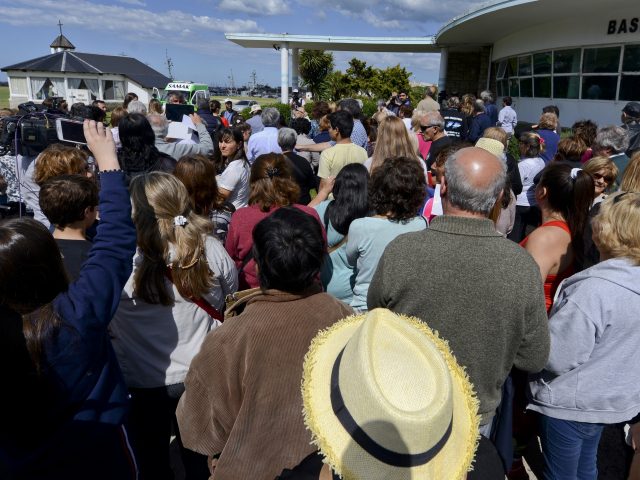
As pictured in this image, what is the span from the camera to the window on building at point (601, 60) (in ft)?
41.4

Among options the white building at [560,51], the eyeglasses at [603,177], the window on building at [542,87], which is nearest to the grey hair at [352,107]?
the eyeglasses at [603,177]

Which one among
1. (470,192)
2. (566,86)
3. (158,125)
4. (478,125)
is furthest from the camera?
(566,86)

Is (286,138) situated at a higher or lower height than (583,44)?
lower

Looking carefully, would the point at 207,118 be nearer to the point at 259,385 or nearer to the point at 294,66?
the point at 259,385

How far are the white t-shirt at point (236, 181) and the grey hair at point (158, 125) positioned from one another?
4.57ft

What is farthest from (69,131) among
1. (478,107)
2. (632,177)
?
(478,107)

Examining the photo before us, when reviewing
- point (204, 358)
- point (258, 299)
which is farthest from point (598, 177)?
point (204, 358)

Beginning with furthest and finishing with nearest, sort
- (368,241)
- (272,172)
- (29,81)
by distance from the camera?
(29,81) < (272,172) < (368,241)

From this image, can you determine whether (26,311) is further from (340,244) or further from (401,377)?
(340,244)

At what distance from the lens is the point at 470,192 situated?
195 centimetres

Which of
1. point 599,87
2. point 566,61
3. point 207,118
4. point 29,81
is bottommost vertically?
point 207,118

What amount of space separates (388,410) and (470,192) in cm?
116

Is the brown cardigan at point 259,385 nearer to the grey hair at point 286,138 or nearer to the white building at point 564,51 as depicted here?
the grey hair at point 286,138

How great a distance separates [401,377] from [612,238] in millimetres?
1553
